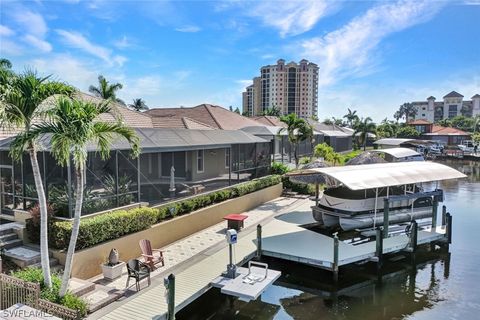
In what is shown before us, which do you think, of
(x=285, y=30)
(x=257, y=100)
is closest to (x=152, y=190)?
(x=285, y=30)

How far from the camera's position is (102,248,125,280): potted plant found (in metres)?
9.58

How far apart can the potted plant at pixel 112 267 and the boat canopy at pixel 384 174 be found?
7.69 m

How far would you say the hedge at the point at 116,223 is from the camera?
9.59m

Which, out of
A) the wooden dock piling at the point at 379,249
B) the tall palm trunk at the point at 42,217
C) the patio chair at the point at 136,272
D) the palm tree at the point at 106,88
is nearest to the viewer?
the tall palm trunk at the point at 42,217

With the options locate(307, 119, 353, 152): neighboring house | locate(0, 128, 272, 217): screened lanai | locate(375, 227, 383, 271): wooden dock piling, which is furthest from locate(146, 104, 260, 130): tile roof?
locate(375, 227, 383, 271): wooden dock piling

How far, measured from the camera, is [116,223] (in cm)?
1072

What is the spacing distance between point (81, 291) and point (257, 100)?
146 meters

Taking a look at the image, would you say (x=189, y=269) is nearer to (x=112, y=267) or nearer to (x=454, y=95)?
(x=112, y=267)

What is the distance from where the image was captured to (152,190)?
13727 millimetres

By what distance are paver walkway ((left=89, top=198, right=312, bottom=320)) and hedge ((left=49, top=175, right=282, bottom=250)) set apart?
3.92 feet

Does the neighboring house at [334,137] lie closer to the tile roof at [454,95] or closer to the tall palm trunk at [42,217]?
the tall palm trunk at [42,217]

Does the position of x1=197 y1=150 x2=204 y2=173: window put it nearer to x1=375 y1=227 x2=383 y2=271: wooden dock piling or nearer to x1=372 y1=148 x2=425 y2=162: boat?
x1=375 y1=227 x2=383 y2=271: wooden dock piling

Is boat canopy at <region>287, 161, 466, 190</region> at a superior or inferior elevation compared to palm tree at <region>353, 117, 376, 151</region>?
inferior

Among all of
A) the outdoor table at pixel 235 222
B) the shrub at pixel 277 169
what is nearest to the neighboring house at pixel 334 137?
the shrub at pixel 277 169
